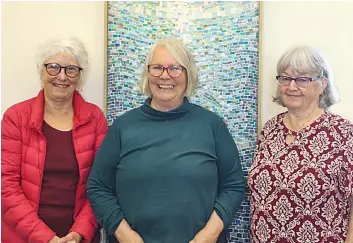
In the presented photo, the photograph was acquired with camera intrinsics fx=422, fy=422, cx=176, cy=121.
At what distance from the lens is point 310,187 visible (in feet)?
5.29

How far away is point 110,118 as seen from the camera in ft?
7.03

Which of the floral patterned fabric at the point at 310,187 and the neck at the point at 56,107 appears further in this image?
the neck at the point at 56,107

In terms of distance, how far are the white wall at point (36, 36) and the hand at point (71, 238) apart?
714 mm

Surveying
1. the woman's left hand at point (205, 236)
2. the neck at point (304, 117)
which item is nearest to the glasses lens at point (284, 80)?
the neck at point (304, 117)

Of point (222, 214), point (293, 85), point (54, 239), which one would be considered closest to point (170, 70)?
point (293, 85)

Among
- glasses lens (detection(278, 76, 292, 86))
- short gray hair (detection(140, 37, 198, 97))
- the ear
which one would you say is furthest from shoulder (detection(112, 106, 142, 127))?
the ear

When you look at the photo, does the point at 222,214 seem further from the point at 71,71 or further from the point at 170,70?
the point at 71,71

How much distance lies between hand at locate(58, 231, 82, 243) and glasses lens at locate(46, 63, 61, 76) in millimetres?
680

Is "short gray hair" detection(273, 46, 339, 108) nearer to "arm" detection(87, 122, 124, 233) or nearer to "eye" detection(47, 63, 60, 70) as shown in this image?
"arm" detection(87, 122, 124, 233)

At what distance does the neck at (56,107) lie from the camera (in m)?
1.87

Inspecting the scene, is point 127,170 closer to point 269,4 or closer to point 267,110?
point 267,110

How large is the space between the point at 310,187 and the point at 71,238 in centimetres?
98

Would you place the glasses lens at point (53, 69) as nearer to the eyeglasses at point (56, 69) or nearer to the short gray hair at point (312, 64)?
the eyeglasses at point (56, 69)

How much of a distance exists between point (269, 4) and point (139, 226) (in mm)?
1285
